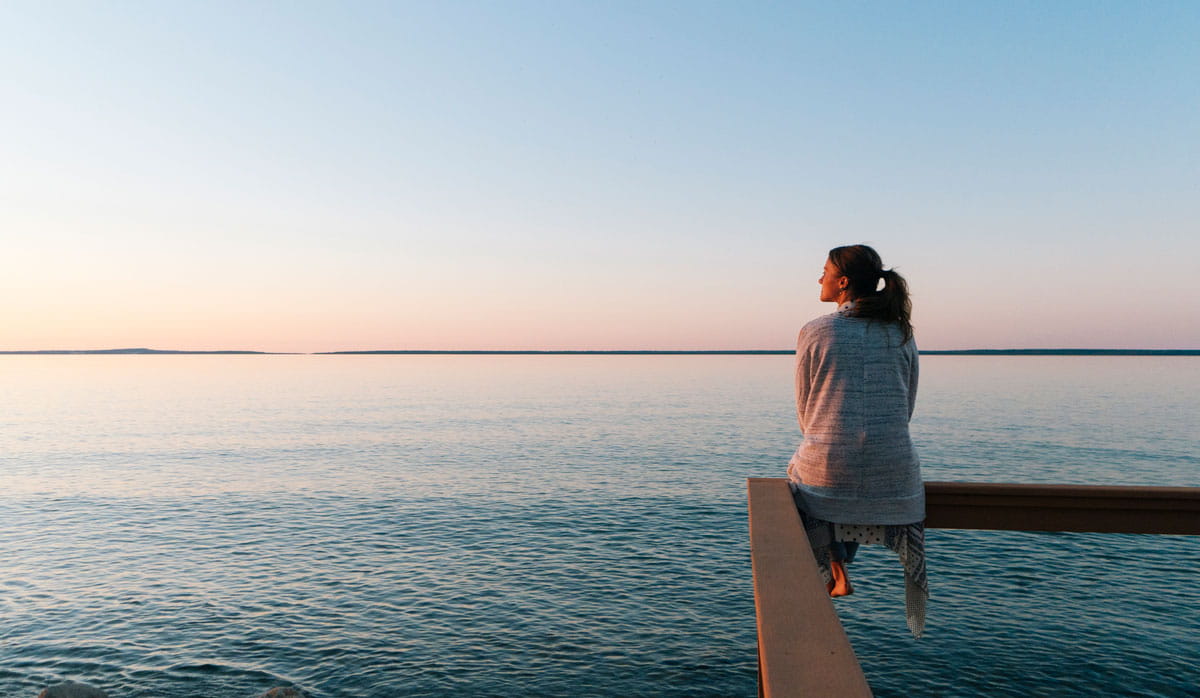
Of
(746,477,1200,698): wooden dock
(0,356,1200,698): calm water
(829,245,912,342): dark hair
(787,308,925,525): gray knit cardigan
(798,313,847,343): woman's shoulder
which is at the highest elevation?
(829,245,912,342): dark hair

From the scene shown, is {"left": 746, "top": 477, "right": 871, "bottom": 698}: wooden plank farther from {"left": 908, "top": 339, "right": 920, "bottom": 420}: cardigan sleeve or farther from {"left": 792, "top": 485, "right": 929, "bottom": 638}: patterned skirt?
{"left": 908, "top": 339, "right": 920, "bottom": 420}: cardigan sleeve

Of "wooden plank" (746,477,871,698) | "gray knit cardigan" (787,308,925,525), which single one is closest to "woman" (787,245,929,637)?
"gray knit cardigan" (787,308,925,525)

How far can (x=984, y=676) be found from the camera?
13133 mm

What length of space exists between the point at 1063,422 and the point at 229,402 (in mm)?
83515

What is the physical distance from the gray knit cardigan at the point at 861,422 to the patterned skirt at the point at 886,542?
0.09m

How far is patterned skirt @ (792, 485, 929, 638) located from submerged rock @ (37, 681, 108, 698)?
36.7 feet

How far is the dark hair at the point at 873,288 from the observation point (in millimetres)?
3512

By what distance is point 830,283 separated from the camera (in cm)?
371

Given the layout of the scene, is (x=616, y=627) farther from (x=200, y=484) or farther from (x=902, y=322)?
(x=200, y=484)

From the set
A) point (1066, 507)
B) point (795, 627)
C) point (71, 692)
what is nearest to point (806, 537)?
point (795, 627)

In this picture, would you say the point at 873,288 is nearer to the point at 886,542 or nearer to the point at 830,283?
the point at 830,283

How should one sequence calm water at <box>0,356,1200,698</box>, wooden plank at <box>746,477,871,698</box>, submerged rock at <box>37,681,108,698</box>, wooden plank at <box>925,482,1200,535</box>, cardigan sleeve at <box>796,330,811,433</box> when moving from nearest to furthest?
wooden plank at <box>746,477,871,698</box> < cardigan sleeve at <box>796,330,811,433</box> < wooden plank at <box>925,482,1200,535</box> < submerged rock at <box>37,681,108,698</box> < calm water at <box>0,356,1200,698</box>

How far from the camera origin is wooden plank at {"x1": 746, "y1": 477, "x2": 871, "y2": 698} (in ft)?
5.40

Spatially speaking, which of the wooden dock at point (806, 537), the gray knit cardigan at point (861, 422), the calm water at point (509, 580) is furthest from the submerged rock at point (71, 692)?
the gray knit cardigan at point (861, 422)
